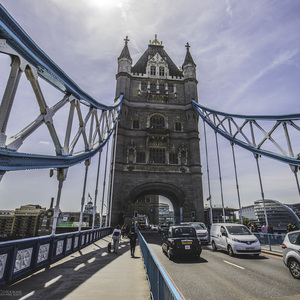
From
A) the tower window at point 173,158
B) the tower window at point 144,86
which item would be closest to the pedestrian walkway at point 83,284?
the tower window at point 173,158

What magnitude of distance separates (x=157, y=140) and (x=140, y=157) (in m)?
3.79

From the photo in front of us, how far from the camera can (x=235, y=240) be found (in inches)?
412

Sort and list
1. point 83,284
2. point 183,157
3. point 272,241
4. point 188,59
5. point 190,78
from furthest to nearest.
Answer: point 188,59 → point 190,78 → point 183,157 → point 272,241 → point 83,284

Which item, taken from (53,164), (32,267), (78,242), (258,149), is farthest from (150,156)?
(32,267)

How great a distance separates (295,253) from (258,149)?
12700mm

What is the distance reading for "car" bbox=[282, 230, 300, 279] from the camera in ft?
21.4

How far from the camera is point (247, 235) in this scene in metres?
10.7

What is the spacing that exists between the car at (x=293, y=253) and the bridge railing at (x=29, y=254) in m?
8.56

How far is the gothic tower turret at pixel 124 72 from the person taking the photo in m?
33.9

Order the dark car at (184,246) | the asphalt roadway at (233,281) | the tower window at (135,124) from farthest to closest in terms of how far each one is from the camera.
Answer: the tower window at (135,124) → the dark car at (184,246) → the asphalt roadway at (233,281)

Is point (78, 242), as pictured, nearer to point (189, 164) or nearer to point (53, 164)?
point (53, 164)

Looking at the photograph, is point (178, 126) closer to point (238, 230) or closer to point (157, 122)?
point (157, 122)

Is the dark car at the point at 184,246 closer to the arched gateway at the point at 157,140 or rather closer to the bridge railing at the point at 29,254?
the bridge railing at the point at 29,254

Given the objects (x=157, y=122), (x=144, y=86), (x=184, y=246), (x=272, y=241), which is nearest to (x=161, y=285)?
(x=184, y=246)
